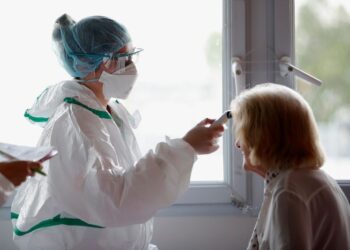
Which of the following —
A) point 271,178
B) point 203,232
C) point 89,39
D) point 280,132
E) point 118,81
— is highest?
point 89,39

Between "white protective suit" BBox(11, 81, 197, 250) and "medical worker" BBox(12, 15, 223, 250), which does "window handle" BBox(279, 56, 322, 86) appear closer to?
"medical worker" BBox(12, 15, 223, 250)

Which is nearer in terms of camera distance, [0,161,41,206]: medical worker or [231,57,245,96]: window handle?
[0,161,41,206]: medical worker

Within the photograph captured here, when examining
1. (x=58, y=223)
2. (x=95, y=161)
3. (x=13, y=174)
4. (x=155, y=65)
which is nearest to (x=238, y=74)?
(x=155, y=65)

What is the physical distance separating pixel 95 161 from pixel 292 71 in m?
0.86

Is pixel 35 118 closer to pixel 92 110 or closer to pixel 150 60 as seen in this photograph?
pixel 92 110

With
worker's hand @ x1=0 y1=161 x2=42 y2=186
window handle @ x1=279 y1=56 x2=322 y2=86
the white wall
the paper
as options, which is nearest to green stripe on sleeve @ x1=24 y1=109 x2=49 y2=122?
the paper

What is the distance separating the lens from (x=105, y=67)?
1.54 metres

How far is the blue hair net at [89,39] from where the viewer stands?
1.50 m

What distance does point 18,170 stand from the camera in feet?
3.89

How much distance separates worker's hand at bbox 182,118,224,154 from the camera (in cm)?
141

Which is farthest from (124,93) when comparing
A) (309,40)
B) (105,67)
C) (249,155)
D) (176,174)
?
(309,40)

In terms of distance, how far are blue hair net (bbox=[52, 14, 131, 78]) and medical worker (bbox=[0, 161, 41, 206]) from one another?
1.42 ft

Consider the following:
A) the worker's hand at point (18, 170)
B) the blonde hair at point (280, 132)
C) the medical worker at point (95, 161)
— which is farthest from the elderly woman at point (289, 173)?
the worker's hand at point (18, 170)

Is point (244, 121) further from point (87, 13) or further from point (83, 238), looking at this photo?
point (87, 13)
